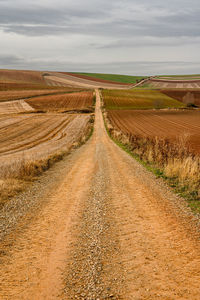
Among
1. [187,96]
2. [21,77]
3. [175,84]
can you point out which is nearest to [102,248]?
[187,96]

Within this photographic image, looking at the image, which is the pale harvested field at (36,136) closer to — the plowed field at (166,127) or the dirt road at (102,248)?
the plowed field at (166,127)

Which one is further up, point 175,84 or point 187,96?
point 175,84

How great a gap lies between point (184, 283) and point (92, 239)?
101 inches

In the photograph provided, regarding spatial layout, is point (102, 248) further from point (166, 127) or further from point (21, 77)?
point (21, 77)

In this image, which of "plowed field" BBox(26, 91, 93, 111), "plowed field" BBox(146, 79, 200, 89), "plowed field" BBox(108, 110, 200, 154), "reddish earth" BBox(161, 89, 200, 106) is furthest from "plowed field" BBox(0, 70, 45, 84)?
"plowed field" BBox(108, 110, 200, 154)

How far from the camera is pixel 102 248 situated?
6281 millimetres

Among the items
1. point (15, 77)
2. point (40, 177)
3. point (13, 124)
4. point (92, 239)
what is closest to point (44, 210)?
point (92, 239)

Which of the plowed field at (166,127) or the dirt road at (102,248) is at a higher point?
the plowed field at (166,127)

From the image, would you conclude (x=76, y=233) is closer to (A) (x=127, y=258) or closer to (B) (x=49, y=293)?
(A) (x=127, y=258)

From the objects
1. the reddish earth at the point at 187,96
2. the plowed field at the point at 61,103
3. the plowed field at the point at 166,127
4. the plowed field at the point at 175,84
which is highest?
the plowed field at the point at 175,84

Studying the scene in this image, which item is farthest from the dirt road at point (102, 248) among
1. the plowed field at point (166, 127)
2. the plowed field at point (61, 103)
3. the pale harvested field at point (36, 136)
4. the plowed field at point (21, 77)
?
the plowed field at point (21, 77)

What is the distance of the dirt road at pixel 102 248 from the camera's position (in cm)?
489

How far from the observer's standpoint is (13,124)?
51.2 metres

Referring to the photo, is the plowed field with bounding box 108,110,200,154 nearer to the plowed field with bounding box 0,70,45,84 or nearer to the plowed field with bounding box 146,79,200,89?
the plowed field with bounding box 0,70,45,84
